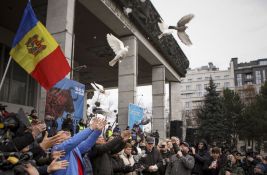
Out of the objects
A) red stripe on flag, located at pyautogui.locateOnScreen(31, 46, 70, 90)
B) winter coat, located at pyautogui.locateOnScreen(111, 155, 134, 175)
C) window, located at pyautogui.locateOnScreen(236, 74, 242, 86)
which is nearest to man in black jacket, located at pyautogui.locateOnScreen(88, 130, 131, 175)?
winter coat, located at pyautogui.locateOnScreen(111, 155, 134, 175)

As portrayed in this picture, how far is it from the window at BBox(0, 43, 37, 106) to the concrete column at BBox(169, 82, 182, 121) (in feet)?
46.4

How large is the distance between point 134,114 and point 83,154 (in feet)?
36.8

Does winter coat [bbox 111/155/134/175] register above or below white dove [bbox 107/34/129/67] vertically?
below

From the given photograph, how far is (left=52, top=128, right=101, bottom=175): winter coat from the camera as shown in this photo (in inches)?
143

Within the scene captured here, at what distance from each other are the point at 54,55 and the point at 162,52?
60.5 feet

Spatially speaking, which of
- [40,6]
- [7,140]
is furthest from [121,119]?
[7,140]

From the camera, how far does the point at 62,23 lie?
36.0ft

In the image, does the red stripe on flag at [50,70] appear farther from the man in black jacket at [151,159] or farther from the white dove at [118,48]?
the white dove at [118,48]

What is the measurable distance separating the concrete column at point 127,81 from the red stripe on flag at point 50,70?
1112cm

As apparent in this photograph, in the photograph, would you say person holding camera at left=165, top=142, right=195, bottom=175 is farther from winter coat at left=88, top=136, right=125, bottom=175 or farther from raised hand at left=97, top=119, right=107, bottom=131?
raised hand at left=97, top=119, right=107, bottom=131

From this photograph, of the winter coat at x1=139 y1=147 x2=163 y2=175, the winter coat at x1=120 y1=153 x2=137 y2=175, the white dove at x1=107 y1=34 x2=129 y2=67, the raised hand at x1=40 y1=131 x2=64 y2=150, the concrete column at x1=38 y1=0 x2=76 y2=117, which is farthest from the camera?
the concrete column at x1=38 y1=0 x2=76 y2=117

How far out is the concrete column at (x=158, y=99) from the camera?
22891mm

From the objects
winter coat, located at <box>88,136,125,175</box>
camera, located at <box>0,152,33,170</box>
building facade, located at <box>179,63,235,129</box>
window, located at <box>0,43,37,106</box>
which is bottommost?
winter coat, located at <box>88,136,125,175</box>

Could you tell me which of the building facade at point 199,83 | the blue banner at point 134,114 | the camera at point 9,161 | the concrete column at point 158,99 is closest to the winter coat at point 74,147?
the camera at point 9,161
